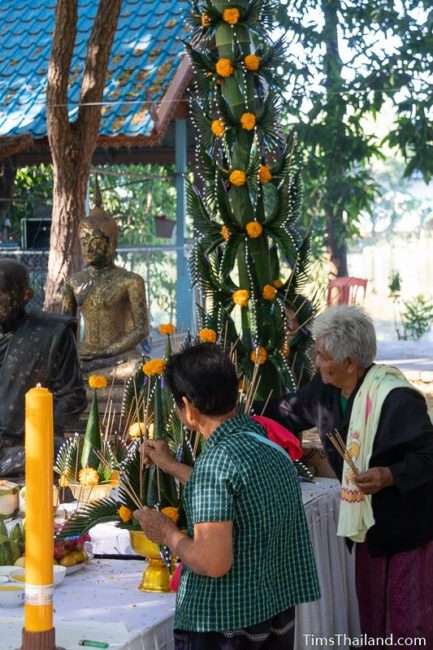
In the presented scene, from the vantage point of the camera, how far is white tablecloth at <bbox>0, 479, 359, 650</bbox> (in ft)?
7.84

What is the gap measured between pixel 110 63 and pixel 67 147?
2979 millimetres

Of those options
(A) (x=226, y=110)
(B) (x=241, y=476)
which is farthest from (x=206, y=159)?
(B) (x=241, y=476)

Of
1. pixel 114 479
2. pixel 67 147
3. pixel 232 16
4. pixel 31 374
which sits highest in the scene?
pixel 232 16

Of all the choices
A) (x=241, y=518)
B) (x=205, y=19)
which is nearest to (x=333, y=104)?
(x=205, y=19)

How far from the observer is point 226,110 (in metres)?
4.29

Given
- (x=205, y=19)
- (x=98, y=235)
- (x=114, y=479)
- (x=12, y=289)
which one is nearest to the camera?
(x=114, y=479)

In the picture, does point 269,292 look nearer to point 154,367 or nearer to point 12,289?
point 12,289

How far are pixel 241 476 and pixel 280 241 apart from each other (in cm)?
228

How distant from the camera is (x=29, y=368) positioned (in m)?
4.00

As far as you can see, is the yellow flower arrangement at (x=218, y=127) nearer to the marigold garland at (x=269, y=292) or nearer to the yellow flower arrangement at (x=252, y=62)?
the yellow flower arrangement at (x=252, y=62)

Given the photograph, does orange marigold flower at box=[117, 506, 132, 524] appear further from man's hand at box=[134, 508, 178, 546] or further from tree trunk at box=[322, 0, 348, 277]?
tree trunk at box=[322, 0, 348, 277]

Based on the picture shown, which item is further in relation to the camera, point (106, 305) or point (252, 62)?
point (106, 305)

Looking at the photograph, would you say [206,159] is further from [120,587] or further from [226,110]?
[120,587]

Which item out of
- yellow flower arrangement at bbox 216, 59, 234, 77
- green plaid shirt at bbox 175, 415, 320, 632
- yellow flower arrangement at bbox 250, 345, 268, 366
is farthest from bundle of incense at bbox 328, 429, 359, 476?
yellow flower arrangement at bbox 216, 59, 234, 77
